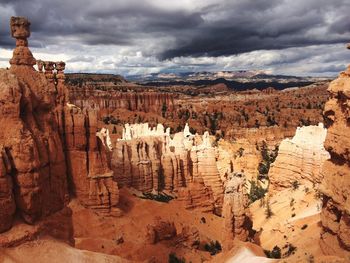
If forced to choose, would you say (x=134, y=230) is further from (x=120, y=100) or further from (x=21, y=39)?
(x=120, y=100)

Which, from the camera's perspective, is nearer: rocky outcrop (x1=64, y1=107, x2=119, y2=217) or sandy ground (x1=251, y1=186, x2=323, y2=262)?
sandy ground (x1=251, y1=186, x2=323, y2=262)

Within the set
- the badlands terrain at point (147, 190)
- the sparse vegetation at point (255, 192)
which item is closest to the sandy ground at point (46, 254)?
the badlands terrain at point (147, 190)

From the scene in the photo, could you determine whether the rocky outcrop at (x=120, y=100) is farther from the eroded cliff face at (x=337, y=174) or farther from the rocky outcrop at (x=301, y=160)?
the eroded cliff face at (x=337, y=174)

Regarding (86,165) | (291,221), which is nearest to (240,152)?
(291,221)

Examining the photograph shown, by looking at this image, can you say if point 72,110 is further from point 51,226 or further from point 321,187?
point 321,187

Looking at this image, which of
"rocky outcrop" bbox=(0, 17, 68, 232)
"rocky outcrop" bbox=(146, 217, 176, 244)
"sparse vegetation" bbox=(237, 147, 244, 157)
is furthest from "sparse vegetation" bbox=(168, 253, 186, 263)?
"sparse vegetation" bbox=(237, 147, 244, 157)

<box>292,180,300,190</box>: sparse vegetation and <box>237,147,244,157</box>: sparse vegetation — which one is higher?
<box>292,180,300,190</box>: sparse vegetation

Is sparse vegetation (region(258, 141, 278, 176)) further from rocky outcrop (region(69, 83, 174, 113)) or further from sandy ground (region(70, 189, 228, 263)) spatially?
rocky outcrop (region(69, 83, 174, 113))

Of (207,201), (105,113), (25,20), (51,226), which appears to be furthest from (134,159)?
(105,113)
